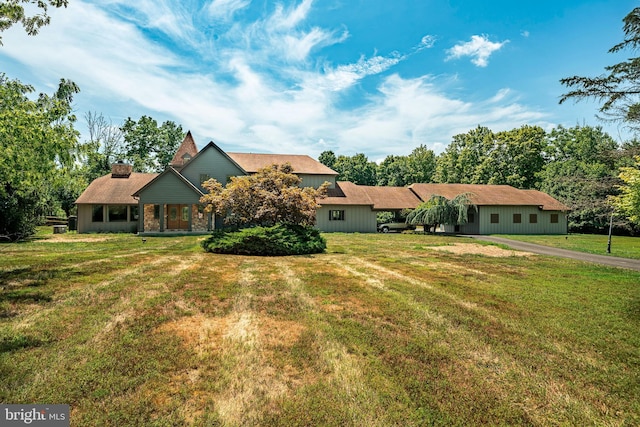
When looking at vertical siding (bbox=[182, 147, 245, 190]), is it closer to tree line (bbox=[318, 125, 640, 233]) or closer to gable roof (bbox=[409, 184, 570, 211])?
gable roof (bbox=[409, 184, 570, 211])

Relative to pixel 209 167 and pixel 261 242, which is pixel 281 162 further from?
pixel 261 242

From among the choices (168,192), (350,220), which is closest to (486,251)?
(350,220)

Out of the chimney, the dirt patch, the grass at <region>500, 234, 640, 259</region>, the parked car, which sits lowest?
the grass at <region>500, 234, 640, 259</region>

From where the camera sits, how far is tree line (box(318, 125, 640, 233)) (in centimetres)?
3935

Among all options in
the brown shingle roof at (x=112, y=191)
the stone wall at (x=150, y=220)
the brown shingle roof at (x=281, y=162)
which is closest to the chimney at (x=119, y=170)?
the brown shingle roof at (x=112, y=191)

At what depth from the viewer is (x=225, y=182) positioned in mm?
26766

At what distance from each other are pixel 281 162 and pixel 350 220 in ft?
30.7

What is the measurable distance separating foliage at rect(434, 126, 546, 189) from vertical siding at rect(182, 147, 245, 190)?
129 feet

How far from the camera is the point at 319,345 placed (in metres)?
4.46

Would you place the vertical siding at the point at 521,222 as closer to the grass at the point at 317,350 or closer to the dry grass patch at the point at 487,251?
the dry grass patch at the point at 487,251

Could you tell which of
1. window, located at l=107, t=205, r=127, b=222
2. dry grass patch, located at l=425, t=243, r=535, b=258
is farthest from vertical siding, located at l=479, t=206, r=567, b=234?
window, located at l=107, t=205, r=127, b=222

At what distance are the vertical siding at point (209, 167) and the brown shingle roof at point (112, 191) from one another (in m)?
4.92

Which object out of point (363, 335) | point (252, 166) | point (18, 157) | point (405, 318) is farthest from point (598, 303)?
point (252, 166)

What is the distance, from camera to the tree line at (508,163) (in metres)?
39.4
